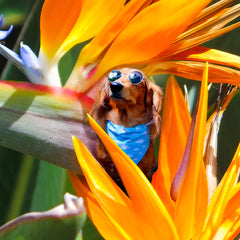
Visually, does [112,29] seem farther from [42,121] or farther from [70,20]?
[42,121]

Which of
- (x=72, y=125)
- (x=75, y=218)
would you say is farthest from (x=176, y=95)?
(x=75, y=218)

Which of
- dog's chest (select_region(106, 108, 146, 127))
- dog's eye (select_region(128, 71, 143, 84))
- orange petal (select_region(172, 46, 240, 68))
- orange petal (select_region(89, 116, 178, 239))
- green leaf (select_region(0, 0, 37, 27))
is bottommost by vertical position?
orange petal (select_region(89, 116, 178, 239))

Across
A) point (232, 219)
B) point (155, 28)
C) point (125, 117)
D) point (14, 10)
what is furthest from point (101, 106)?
point (14, 10)

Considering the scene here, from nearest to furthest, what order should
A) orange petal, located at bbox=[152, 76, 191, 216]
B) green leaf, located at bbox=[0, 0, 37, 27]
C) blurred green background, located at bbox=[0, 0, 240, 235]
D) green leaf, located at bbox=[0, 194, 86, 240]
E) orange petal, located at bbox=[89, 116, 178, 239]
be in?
green leaf, located at bbox=[0, 194, 86, 240] → orange petal, located at bbox=[89, 116, 178, 239] → orange petal, located at bbox=[152, 76, 191, 216] → blurred green background, located at bbox=[0, 0, 240, 235] → green leaf, located at bbox=[0, 0, 37, 27]

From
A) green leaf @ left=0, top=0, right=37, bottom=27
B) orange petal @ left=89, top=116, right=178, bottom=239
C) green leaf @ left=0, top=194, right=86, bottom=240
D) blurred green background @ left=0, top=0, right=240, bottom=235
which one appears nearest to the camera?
green leaf @ left=0, top=194, right=86, bottom=240

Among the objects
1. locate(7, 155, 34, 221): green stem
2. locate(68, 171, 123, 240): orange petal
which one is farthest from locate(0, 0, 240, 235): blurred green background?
locate(68, 171, 123, 240): orange petal

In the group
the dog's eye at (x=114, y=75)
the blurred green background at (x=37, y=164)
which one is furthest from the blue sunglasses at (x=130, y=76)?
the blurred green background at (x=37, y=164)

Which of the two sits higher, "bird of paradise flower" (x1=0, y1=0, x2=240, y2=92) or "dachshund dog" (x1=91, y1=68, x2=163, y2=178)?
"bird of paradise flower" (x1=0, y1=0, x2=240, y2=92)

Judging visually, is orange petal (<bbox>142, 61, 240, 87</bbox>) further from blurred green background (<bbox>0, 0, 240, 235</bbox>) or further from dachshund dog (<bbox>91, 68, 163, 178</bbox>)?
blurred green background (<bbox>0, 0, 240, 235</bbox>)
